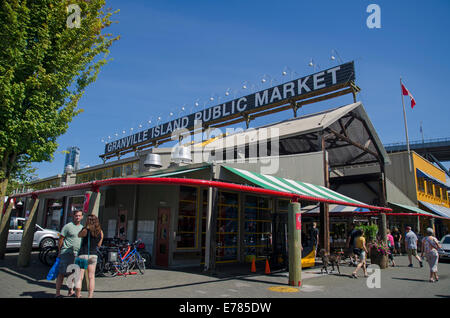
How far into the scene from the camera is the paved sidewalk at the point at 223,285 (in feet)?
23.6

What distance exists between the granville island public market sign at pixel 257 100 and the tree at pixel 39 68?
46.2 ft

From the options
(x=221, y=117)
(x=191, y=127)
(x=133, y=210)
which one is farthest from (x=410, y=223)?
(x=133, y=210)

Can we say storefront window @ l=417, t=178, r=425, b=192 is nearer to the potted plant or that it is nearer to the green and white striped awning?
the green and white striped awning

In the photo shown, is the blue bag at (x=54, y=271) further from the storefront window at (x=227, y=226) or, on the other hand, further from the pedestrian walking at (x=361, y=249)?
the pedestrian walking at (x=361, y=249)

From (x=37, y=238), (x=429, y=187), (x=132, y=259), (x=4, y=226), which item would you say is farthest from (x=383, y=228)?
(x=429, y=187)

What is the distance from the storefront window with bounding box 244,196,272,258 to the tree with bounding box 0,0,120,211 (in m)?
8.78

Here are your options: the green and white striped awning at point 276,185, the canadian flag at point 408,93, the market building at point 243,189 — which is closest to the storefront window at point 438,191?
the market building at point 243,189

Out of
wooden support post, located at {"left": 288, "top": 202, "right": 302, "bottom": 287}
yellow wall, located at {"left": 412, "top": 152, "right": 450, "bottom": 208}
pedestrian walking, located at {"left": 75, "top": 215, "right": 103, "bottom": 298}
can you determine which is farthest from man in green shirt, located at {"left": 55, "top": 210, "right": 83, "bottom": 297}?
yellow wall, located at {"left": 412, "top": 152, "right": 450, "bottom": 208}

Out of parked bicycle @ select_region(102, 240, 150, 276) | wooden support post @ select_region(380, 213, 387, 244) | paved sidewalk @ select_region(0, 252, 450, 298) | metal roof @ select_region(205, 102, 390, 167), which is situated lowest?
paved sidewalk @ select_region(0, 252, 450, 298)

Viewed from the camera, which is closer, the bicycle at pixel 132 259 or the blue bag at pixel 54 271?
the blue bag at pixel 54 271

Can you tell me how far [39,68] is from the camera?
1065 cm

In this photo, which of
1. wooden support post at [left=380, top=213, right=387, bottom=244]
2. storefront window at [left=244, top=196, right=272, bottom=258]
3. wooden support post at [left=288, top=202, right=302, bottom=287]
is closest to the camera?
wooden support post at [left=288, top=202, right=302, bottom=287]

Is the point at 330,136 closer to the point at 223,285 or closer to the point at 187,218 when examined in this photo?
the point at 187,218

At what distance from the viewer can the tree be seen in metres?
10.0
